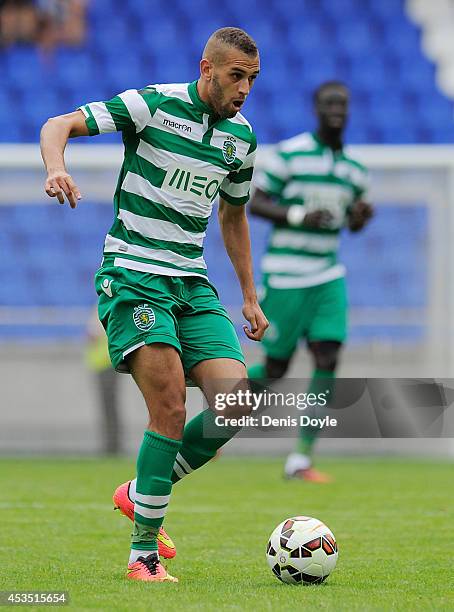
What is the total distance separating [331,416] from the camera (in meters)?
8.45

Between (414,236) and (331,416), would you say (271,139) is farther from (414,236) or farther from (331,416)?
(331,416)

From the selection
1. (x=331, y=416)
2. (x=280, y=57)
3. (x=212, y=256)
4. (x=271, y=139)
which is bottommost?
(x=331, y=416)

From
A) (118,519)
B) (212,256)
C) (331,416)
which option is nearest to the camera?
(118,519)

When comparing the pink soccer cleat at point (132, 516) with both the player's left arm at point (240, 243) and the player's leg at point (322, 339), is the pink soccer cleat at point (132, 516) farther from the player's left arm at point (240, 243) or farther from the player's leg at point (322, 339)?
the player's leg at point (322, 339)

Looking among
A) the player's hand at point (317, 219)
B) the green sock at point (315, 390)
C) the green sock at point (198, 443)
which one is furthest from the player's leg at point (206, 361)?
the player's hand at point (317, 219)

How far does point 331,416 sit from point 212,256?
379 cm

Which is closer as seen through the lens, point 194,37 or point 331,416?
point 331,416

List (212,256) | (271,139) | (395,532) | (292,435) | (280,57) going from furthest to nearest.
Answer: (280,57) → (271,139) → (212,256) → (292,435) → (395,532)

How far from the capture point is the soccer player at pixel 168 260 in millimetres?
4699

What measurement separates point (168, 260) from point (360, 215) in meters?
4.24

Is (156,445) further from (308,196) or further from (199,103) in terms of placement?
(308,196)

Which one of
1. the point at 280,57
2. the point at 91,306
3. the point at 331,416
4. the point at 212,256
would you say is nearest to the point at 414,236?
the point at 212,256

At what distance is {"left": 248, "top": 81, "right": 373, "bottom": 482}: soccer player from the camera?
898 centimetres

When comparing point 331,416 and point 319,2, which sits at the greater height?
point 319,2
